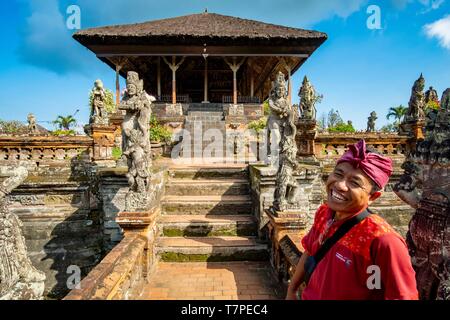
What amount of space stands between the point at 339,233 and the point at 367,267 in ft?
0.75

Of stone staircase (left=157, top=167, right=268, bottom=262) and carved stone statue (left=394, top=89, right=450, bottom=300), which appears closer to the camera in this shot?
carved stone statue (left=394, top=89, right=450, bottom=300)

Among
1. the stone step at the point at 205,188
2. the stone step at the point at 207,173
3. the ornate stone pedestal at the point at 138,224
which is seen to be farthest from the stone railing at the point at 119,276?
the stone step at the point at 207,173

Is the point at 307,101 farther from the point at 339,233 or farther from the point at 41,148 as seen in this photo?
the point at 41,148

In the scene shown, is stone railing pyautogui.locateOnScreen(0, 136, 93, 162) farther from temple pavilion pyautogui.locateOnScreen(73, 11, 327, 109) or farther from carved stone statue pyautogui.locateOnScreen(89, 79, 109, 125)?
temple pavilion pyautogui.locateOnScreen(73, 11, 327, 109)

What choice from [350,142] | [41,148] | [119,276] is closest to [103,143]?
[41,148]

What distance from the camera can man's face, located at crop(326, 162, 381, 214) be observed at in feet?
4.80

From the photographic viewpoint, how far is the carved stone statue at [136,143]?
4.32 metres

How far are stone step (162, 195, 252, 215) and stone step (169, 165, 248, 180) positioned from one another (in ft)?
3.03

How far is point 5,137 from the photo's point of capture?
21.6 feet

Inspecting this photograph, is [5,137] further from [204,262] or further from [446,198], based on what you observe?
[446,198]

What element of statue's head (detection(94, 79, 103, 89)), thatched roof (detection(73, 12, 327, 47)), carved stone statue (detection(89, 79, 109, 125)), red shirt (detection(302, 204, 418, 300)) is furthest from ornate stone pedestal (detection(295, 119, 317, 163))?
thatched roof (detection(73, 12, 327, 47))

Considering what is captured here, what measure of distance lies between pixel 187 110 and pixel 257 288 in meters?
12.9

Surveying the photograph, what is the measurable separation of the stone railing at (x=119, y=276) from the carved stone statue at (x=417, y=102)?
28.7 feet
